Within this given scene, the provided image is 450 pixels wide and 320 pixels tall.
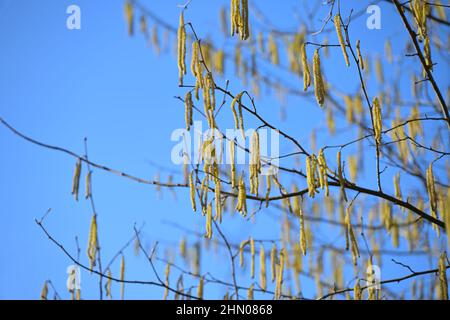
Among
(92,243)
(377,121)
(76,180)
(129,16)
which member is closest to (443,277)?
(377,121)

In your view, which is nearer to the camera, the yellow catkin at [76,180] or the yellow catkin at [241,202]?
the yellow catkin at [241,202]

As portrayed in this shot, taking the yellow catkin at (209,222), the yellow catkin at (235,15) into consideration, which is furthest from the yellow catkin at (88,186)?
the yellow catkin at (235,15)

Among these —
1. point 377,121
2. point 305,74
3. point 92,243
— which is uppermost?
point 305,74

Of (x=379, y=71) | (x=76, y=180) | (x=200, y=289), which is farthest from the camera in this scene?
(x=379, y=71)

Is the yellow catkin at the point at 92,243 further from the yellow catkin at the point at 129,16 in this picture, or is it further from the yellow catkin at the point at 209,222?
the yellow catkin at the point at 129,16

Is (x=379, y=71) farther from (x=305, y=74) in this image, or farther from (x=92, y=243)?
(x=92, y=243)

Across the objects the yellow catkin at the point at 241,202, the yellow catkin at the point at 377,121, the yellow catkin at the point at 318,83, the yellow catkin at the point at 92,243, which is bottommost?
the yellow catkin at the point at 92,243

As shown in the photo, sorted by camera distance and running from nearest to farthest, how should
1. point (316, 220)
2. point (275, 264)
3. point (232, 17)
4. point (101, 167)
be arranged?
point (232, 17) < point (101, 167) < point (275, 264) < point (316, 220)

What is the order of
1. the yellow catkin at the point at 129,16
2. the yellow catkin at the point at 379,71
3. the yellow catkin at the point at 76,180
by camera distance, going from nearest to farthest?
1. the yellow catkin at the point at 76,180
2. the yellow catkin at the point at 129,16
3. the yellow catkin at the point at 379,71

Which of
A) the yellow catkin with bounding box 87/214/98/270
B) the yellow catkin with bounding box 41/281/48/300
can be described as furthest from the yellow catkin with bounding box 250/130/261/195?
the yellow catkin with bounding box 41/281/48/300
